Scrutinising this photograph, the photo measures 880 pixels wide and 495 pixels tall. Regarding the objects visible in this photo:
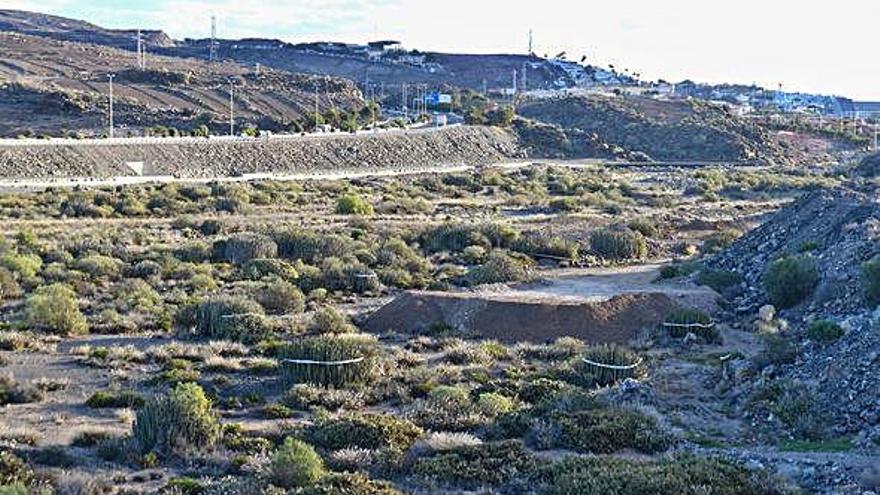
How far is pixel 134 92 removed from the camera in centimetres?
12069

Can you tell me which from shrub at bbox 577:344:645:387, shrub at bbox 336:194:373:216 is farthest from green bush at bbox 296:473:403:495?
shrub at bbox 336:194:373:216

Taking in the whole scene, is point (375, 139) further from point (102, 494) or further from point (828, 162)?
point (102, 494)

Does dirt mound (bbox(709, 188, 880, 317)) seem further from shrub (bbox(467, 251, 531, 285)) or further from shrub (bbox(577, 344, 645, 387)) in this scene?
shrub (bbox(467, 251, 531, 285))

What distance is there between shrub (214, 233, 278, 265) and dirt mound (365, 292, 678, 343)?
36.0 ft

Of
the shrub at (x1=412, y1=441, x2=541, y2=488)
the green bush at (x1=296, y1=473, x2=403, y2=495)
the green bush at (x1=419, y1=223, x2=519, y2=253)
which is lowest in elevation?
the green bush at (x1=419, y1=223, x2=519, y2=253)

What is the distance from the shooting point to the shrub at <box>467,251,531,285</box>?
36.0 meters

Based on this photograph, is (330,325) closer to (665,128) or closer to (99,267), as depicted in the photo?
(99,267)

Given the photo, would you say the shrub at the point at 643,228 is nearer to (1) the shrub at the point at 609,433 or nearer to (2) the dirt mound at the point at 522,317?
(2) the dirt mound at the point at 522,317

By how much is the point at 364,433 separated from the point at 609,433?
12.8 ft

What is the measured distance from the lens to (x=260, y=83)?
140625 millimetres

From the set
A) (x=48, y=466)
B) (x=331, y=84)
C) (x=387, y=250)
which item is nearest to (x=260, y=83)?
(x=331, y=84)

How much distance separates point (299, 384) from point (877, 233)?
65.3 ft

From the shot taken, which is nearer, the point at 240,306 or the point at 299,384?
the point at 299,384

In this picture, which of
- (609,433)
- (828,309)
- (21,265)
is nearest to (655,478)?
(609,433)
